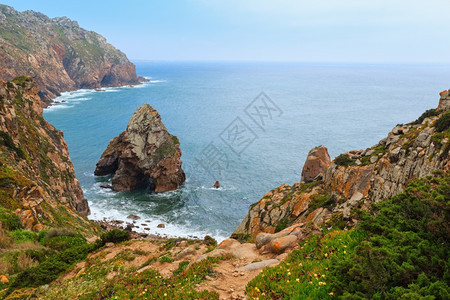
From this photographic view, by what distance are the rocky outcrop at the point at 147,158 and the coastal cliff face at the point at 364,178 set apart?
3760 centimetres

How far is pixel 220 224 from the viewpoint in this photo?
50844 millimetres

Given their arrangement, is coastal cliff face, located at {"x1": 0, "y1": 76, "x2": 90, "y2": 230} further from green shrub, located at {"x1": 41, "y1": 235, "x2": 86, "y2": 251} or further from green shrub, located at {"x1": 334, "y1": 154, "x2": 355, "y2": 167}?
green shrub, located at {"x1": 334, "y1": 154, "x2": 355, "y2": 167}

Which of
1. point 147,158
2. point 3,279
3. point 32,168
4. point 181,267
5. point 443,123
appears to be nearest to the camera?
point 181,267

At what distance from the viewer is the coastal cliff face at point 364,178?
18.6 metres

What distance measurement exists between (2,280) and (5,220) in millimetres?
7512

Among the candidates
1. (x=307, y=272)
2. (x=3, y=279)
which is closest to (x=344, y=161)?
(x=307, y=272)

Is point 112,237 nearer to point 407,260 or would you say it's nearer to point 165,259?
point 165,259

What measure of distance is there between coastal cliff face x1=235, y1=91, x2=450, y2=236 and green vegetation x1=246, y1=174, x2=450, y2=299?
366cm

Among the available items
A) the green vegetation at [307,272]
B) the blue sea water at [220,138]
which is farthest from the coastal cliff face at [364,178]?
the blue sea water at [220,138]

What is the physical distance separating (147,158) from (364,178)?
52.4 metres

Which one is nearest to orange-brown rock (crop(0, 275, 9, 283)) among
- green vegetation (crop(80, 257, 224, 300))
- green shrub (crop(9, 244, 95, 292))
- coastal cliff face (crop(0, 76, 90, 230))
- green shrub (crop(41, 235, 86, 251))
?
green shrub (crop(9, 244, 95, 292))

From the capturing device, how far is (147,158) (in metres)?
66.6

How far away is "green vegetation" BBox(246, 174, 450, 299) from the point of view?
19.7ft

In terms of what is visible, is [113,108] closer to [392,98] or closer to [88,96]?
[88,96]
